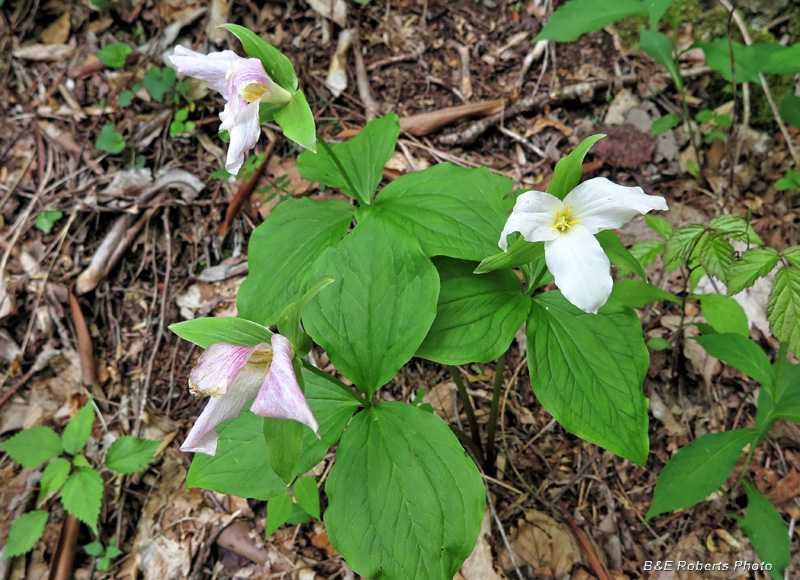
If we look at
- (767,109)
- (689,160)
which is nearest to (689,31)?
(767,109)

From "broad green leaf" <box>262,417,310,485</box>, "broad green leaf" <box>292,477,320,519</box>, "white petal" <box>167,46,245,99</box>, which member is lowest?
"broad green leaf" <box>292,477,320,519</box>

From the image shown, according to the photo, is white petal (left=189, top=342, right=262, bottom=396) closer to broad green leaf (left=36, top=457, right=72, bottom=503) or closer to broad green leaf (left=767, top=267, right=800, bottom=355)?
broad green leaf (left=767, top=267, right=800, bottom=355)

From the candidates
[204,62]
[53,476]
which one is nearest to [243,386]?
[204,62]

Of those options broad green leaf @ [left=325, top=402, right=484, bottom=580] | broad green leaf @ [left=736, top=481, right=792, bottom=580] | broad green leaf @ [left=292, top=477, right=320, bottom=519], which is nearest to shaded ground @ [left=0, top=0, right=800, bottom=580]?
broad green leaf @ [left=736, top=481, right=792, bottom=580]

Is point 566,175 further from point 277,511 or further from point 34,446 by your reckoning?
point 34,446

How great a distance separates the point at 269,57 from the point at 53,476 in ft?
7.02

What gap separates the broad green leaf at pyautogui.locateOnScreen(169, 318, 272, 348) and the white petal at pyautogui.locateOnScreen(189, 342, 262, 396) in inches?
3.1

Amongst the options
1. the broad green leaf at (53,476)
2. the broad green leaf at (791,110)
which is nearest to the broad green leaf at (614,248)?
the broad green leaf at (791,110)

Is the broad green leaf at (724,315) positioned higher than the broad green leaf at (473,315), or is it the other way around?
the broad green leaf at (473,315)

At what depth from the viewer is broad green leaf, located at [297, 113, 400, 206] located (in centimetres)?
201

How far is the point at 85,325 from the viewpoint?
279 centimetres

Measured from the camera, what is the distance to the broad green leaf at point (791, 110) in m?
2.43

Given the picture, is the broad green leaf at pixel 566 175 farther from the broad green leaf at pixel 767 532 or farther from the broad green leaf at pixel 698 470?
the broad green leaf at pixel 767 532

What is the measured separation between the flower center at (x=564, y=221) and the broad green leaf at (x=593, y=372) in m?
0.36
